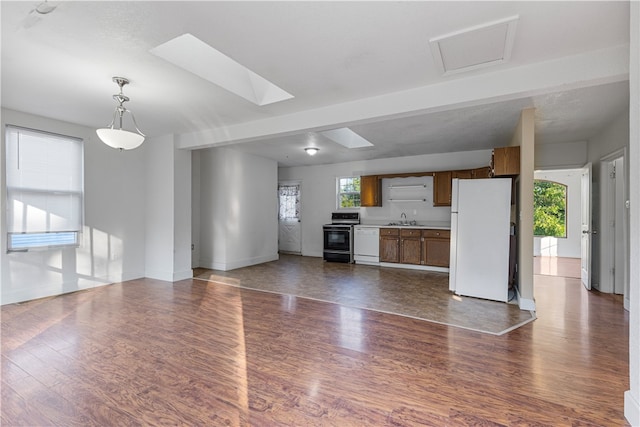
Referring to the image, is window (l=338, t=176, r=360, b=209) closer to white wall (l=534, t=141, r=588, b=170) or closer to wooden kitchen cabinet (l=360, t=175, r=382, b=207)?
wooden kitchen cabinet (l=360, t=175, r=382, b=207)

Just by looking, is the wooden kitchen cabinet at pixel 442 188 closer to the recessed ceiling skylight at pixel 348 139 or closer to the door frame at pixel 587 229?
the recessed ceiling skylight at pixel 348 139

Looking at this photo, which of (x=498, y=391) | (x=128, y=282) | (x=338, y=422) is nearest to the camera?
(x=338, y=422)

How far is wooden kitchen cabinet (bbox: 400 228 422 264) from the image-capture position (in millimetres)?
6461

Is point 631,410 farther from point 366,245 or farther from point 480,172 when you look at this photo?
point 366,245

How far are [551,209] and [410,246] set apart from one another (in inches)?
207

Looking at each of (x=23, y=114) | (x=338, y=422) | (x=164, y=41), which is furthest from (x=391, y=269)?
(x=23, y=114)

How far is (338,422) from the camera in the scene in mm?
1764

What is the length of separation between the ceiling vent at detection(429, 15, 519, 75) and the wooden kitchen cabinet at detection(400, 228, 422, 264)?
4.19 m

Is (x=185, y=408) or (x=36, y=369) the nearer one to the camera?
(x=185, y=408)

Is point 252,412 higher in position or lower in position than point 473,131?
lower

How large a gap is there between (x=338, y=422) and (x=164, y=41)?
2.96m

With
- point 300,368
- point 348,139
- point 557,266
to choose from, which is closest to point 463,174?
point 348,139

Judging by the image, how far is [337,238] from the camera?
7434 millimetres

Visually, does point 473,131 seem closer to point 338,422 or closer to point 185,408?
point 338,422
